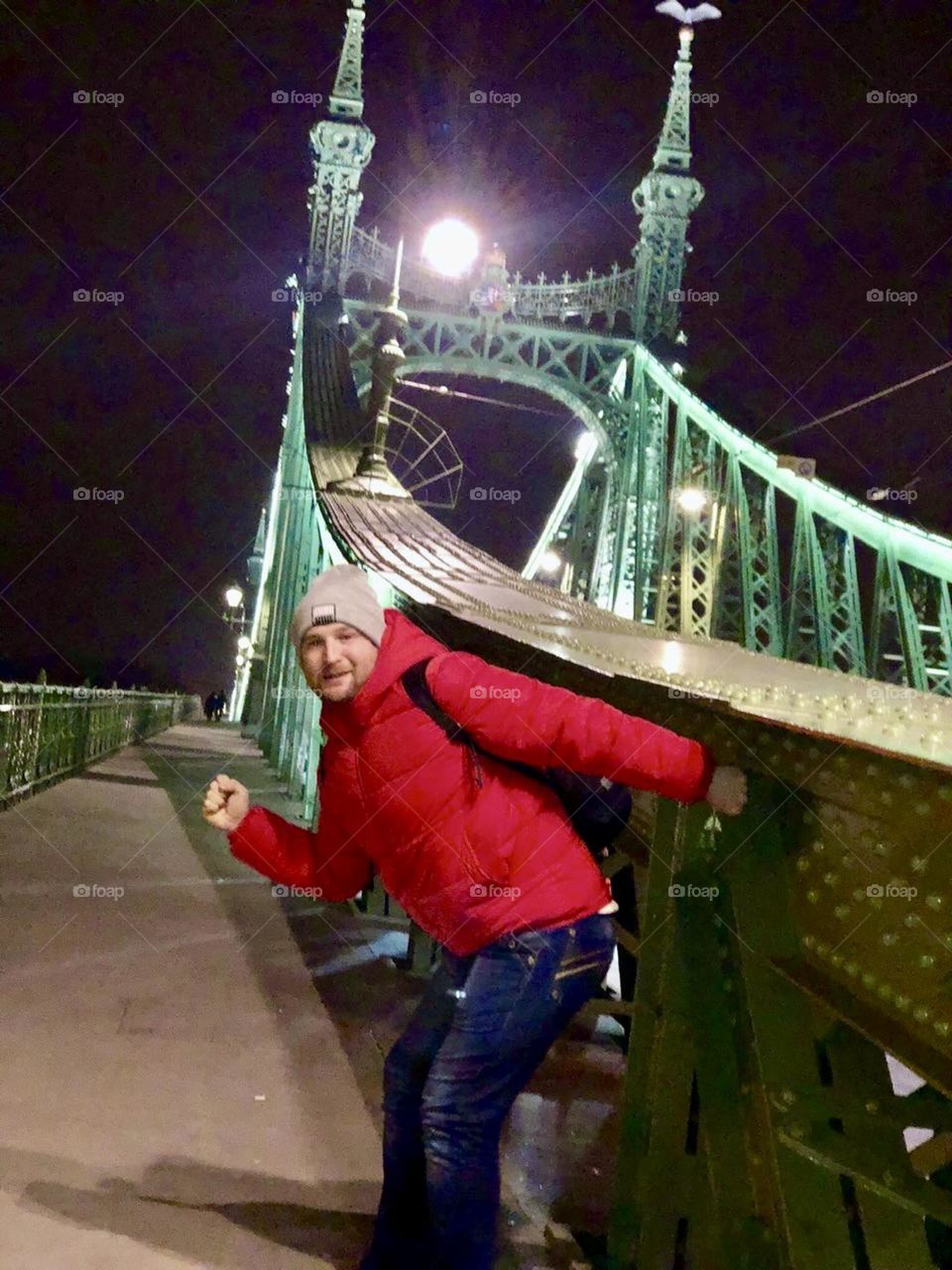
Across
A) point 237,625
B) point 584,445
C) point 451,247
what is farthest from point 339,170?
A: point 237,625

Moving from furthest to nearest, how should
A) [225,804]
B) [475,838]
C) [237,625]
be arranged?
[237,625], [225,804], [475,838]

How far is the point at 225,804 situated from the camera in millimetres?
1916

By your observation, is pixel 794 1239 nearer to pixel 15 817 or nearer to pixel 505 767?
pixel 505 767

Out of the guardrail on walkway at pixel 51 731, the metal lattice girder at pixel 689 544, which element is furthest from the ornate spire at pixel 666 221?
the guardrail on walkway at pixel 51 731

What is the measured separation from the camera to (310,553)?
33.1 feet

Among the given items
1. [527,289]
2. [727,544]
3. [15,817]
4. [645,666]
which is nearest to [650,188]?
[527,289]

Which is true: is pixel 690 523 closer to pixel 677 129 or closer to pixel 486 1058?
pixel 677 129

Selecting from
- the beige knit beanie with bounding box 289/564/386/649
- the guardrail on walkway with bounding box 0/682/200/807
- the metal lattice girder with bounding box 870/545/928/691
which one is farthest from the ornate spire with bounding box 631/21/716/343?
the beige knit beanie with bounding box 289/564/386/649

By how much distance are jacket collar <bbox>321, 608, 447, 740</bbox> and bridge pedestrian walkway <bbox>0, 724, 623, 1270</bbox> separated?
117 cm

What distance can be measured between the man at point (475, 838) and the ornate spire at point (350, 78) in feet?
64.9

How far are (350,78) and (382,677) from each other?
20502 millimetres

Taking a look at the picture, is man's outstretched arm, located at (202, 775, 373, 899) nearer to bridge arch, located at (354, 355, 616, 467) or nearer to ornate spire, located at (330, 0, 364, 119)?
bridge arch, located at (354, 355, 616, 467)

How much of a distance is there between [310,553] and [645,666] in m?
8.10

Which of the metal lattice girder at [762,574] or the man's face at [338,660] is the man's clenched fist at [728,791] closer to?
the man's face at [338,660]
